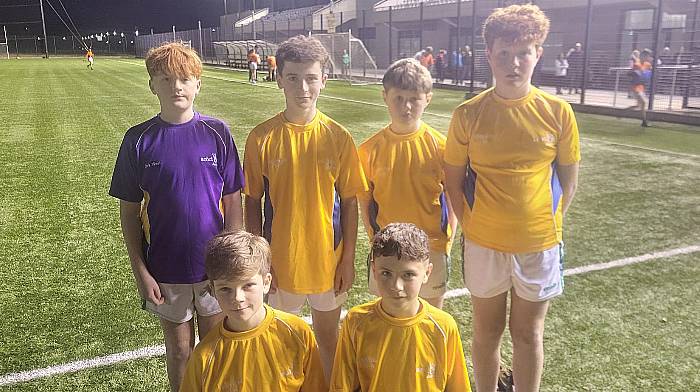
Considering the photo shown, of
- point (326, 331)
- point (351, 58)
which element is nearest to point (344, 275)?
point (326, 331)

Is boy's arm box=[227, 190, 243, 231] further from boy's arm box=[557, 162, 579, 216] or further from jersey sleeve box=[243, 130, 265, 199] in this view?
boy's arm box=[557, 162, 579, 216]

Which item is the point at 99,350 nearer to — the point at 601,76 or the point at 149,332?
the point at 149,332

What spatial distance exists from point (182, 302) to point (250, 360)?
0.72 metres

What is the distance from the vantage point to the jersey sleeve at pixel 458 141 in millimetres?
2844

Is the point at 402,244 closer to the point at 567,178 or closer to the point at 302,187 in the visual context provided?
the point at 302,187

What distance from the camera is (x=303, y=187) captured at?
290 centimetres

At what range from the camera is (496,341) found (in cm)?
303

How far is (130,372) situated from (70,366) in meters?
0.41

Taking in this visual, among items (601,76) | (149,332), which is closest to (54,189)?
(149,332)

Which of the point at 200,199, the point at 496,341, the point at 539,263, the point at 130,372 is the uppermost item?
the point at 200,199

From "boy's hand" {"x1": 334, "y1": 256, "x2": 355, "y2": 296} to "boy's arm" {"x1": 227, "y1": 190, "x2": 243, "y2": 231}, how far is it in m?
0.55

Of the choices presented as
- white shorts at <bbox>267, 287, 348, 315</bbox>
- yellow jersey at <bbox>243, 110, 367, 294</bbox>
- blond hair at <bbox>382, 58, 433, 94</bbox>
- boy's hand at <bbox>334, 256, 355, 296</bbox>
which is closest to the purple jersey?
yellow jersey at <bbox>243, 110, 367, 294</bbox>

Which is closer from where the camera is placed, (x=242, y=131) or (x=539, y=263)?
(x=539, y=263)

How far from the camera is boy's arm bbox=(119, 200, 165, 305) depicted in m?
2.78
